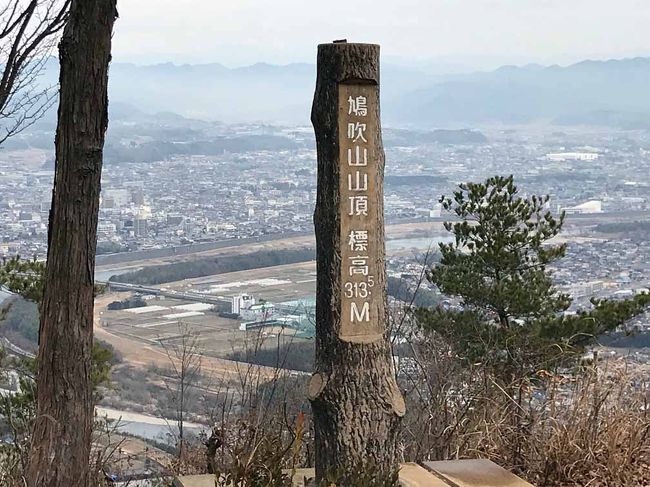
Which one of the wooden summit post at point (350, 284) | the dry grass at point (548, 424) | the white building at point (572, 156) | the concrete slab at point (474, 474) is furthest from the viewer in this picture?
the white building at point (572, 156)

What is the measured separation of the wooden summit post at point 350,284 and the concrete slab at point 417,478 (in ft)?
0.92

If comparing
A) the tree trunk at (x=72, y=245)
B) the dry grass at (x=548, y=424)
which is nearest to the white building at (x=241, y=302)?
the dry grass at (x=548, y=424)

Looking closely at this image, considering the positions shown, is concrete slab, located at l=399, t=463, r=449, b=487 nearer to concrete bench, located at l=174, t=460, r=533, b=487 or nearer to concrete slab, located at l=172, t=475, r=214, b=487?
concrete bench, located at l=174, t=460, r=533, b=487

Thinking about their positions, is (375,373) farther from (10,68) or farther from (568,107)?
(568,107)

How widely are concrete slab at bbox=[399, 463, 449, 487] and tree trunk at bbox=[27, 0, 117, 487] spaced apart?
4.74ft

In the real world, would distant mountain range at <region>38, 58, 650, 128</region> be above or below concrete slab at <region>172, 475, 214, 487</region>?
above

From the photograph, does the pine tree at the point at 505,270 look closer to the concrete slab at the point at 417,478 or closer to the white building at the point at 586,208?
the concrete slab at the point at 417,478

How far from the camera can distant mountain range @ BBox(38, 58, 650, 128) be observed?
22094 millimetres

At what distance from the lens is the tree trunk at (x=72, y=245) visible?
398 cm

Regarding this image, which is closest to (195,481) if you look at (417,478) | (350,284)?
(417,478)

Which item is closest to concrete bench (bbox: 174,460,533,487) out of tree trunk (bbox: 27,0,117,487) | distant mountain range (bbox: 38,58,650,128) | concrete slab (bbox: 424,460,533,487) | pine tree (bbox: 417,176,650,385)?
concrete slab (bbox: 424,460,533,487)

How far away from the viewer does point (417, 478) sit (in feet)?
14.2

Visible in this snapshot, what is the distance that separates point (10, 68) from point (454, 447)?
3831mm

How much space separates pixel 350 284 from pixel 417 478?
1.03 meters
